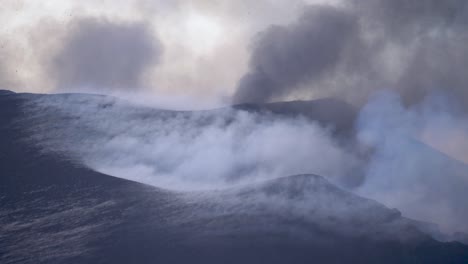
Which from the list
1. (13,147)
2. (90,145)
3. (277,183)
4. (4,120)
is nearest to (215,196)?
(277,183)

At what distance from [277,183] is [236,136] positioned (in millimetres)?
13878

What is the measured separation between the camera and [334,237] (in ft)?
133

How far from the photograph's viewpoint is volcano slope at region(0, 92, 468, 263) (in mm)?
37812

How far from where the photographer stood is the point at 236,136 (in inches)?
2422

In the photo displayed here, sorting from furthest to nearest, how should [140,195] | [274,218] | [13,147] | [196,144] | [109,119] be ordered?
[109,119], [196,144], [13,147], [140,195], [274,218]

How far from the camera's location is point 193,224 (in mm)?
41562

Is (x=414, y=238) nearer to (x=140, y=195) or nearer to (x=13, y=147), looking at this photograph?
(x=140, y=195)

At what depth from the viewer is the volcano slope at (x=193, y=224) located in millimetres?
37812

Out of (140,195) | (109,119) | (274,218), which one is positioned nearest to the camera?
(274,218)

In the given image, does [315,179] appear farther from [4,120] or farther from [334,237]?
[4,120]

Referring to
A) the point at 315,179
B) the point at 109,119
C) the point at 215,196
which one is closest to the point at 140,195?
the point at 215,196

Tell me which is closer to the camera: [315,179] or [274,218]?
[274,218]

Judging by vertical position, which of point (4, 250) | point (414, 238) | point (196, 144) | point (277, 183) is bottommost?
point (4, 250)

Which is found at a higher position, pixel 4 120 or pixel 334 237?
pixel 4 120
